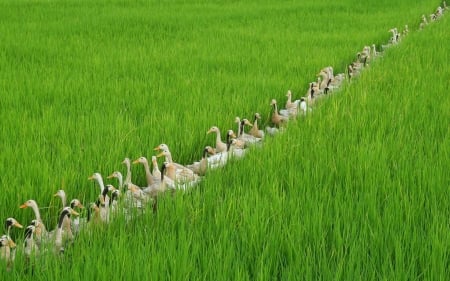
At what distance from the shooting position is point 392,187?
3.11 m

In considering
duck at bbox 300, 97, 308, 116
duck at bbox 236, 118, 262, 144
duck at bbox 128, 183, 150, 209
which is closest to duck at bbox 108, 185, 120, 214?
duck at bbox 128, 183, 150, 209

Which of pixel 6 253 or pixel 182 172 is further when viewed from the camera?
pixel 182 172

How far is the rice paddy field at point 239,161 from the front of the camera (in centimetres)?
237

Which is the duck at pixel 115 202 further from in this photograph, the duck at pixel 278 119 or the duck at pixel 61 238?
the duck at pixel 278 119

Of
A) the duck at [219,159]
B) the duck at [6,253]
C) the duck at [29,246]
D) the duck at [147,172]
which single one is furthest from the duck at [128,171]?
the duck at [6,253]

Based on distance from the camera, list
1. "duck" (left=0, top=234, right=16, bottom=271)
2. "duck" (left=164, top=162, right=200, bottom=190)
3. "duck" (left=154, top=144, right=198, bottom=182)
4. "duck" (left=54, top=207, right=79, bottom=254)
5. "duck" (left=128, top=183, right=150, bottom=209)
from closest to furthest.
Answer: "duck" (left=0, top=234, right=16, bottom=271)
"duck" (left=54, top=207, right=79, bottom=254)
"duck" (left=128, top=183, right=150, bottom=209)
"duck" (left=164, top=162, right=200, bottom=190)
"duck" (left=154, top=144, right=198, bottom=182)

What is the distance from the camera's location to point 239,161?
153 inches

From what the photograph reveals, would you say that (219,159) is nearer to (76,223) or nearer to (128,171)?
(128,171)

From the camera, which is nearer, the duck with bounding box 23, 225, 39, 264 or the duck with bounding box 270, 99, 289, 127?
the duck with bounding box 23, 225, 39, 264

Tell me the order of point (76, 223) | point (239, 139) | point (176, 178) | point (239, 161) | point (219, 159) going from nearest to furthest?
point (76, 223)
point (176, 178)
point (239, 161)
point (219, 159)
point (239, 139)

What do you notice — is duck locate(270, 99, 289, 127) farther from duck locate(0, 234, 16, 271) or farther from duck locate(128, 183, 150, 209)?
duck locate(0, 234, 16, 271)

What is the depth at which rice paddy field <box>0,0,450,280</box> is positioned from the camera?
237 centimetres

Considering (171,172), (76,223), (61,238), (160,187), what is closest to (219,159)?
(171,172)

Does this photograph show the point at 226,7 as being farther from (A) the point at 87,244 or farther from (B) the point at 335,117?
(A) the point at 87,244
